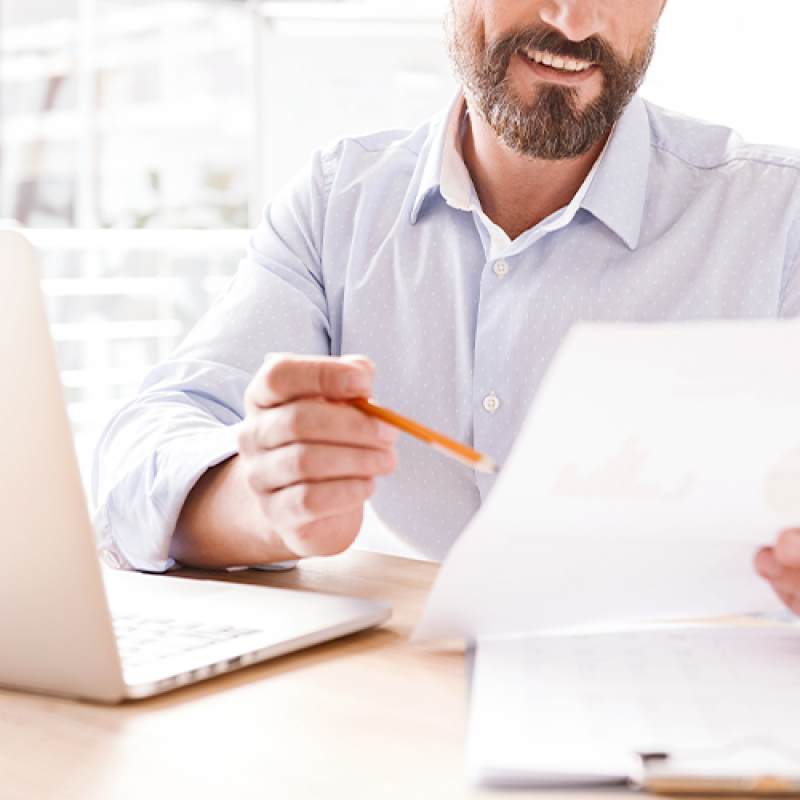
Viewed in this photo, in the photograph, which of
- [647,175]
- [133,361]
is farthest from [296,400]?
[133,361]

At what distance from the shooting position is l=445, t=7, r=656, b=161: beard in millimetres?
1175

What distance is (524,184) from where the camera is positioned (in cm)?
125

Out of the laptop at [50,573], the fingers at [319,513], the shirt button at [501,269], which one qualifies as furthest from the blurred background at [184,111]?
the laptop at [50,573]

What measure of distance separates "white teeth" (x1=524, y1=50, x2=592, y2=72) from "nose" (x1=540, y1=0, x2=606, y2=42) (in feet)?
0.09

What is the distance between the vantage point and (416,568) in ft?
2.84

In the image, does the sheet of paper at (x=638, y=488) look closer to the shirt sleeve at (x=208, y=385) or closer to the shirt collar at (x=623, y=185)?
the shirt sleeve at (x=208, y=385)

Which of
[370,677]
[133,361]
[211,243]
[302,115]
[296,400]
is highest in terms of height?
[296,400]

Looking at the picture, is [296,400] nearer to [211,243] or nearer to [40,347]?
[40,347]

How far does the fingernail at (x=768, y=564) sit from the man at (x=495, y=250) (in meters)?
0.53

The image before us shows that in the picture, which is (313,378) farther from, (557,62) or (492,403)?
(557,62)

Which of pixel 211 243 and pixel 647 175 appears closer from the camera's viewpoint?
pixel 647 175

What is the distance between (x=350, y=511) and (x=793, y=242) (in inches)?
27.8

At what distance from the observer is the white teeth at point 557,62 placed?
1.18 metres

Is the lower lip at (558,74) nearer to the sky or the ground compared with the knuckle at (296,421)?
nearer to the sky
